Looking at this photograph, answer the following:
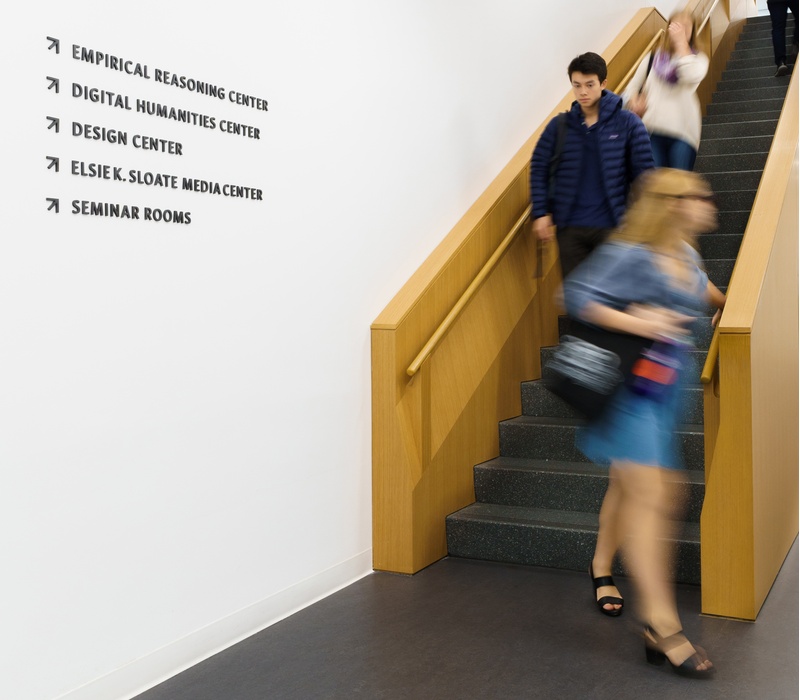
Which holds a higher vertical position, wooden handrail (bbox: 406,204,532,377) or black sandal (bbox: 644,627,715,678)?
wooden handrail (bbox: 406,204,532,377)

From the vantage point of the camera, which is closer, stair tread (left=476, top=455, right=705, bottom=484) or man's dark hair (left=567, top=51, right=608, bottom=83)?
stair tread (left=476, top=455, right=705, bottom=484)

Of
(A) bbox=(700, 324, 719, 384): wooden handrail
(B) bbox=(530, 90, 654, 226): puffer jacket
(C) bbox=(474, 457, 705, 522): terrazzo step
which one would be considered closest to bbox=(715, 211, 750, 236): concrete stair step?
(B) bbox=(530, 90, 654, 226): puffer jacket

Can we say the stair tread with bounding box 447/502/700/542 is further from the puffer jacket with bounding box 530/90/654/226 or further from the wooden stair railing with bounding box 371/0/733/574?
the puffer jacket with bounding box 530/90/654/226

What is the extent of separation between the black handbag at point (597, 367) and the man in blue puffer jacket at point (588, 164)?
1.61 metres

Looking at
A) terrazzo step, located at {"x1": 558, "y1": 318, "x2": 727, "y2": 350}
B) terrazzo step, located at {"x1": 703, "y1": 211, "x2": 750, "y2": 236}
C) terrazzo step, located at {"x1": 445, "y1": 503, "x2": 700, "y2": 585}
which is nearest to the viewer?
terrazzo step, located at {"x1": 445, "y1": 503, "x2": 700, "y2": 585}

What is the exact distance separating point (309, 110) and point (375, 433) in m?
1.39

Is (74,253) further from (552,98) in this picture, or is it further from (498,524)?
(552,98)

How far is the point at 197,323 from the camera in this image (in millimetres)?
3020

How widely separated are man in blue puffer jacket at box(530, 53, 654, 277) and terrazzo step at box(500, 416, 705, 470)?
80 cm

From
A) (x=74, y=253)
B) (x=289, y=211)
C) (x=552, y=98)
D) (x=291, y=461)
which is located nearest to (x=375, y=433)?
(x=291, y=461)

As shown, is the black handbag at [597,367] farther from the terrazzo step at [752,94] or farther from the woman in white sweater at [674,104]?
the terrazzo step at [752,94]

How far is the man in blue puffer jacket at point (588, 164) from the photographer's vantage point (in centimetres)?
426

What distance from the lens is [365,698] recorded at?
2.71 metres

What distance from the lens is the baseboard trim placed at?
8.89 ft
